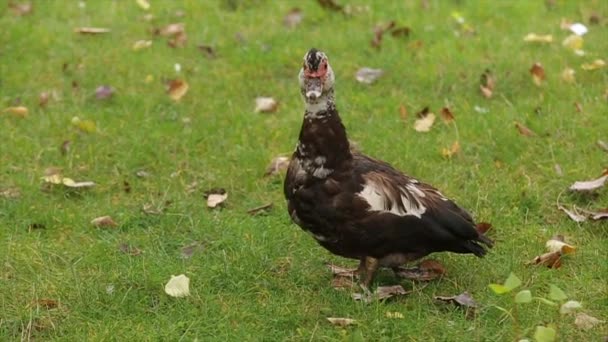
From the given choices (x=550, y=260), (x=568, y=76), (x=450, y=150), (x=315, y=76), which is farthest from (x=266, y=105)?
(x=550, y=260)

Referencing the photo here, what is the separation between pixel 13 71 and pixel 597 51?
13.5 ft

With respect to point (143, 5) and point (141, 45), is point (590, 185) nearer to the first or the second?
point (141, 45)

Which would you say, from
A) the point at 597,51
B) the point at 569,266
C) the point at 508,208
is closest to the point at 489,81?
the point at 597,51

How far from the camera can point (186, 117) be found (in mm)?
6566

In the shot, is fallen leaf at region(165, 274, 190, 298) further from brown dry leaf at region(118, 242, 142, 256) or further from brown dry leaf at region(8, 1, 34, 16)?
brown dry leaf at region(8, 1, 34, 16)

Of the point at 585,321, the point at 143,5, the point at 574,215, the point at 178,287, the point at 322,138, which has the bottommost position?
the point at 143,5

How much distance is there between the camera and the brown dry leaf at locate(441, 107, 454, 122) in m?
6.35

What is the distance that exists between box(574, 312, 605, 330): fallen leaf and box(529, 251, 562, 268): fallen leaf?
1.79 ft

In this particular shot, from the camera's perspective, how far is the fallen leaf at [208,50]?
7453 millimetres

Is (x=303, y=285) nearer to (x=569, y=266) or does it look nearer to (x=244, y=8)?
(x=569, y=266)

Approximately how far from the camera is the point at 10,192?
5.61 m

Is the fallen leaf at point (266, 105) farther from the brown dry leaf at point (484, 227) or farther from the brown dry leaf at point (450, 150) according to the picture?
the brown dry leaf at point (484, 227)

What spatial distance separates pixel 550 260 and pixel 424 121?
181cm

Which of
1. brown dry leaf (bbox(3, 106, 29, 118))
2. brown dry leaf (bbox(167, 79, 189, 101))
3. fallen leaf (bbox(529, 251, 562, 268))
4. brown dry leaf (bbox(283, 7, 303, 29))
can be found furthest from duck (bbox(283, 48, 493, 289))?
brown dry leaf (bbox(283, 7, 303, 29))
